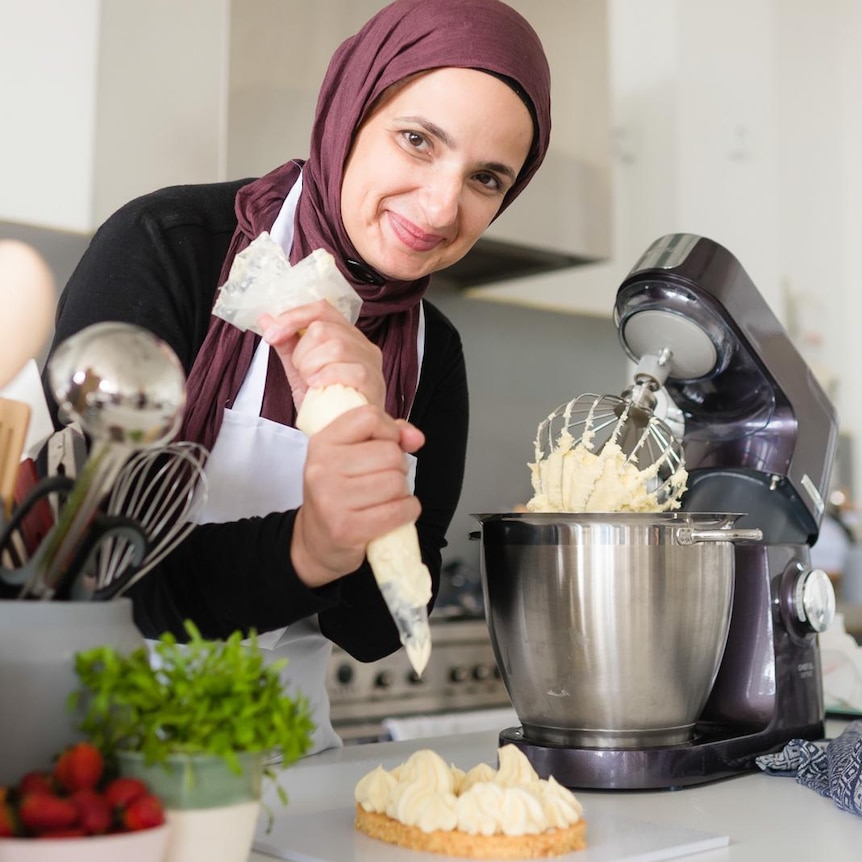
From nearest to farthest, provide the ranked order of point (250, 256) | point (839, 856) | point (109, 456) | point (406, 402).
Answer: point (109, 456) < point (839, 856) < point (250, 256) < point (406, 402)

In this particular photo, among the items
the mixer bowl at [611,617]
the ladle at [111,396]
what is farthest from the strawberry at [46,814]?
the mixer bowl at [611,617]

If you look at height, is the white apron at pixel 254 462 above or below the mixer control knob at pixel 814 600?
above

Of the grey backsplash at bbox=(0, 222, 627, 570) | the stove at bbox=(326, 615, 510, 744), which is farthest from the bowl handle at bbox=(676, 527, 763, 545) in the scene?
the grey backsplash at bbox=(0, 222, 627, 570)

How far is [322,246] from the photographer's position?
1.07 m

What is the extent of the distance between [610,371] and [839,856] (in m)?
2.45

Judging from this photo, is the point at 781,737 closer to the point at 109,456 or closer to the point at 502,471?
the point at 109,456

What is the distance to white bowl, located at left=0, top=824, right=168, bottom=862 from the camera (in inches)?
17.2

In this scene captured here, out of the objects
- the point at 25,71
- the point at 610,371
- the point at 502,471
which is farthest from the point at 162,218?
the point at 610,371

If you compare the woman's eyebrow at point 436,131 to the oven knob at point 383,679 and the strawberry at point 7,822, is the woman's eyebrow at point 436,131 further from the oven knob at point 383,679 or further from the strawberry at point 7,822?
the oven knob at point 383,679

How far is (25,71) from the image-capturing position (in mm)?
1830

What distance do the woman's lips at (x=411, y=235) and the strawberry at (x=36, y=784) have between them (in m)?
0.62

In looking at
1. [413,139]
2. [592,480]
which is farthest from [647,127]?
[592,480]

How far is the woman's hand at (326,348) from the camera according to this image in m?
0.70

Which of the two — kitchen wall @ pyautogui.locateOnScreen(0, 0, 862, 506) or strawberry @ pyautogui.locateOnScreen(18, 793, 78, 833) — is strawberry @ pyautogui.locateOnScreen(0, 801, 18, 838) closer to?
strawberry @ pyautogui.locateOnScreen(18, 793, 78, 833)
